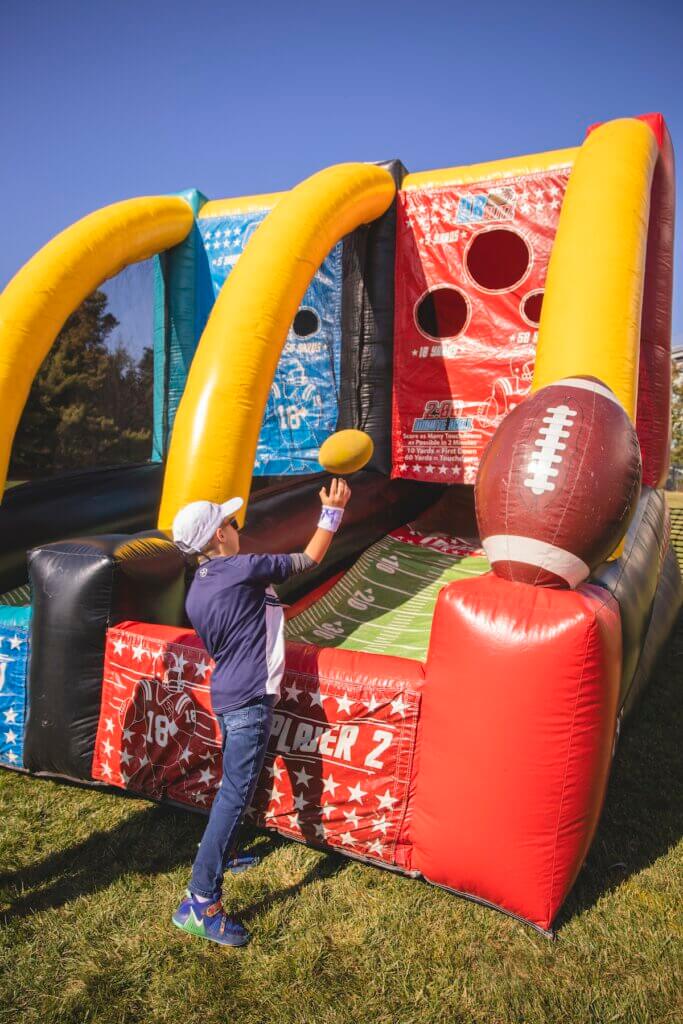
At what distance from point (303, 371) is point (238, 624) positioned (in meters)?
4.10

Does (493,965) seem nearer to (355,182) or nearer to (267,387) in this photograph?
(267,387)

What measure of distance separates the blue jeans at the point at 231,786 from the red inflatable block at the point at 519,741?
1.97 feet

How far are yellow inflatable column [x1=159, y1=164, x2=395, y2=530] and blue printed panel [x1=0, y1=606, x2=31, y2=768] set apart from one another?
0.89m

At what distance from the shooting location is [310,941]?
2.15m

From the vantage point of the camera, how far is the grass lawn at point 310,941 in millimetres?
1901

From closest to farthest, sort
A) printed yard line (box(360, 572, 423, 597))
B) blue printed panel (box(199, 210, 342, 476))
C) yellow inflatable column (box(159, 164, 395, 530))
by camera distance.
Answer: yellow inflatable column (box(159, 164, 395, 530)), printed yard line (box(360, 572, 423, 597)), blue printed panel (box(199, 210, 342, 476))

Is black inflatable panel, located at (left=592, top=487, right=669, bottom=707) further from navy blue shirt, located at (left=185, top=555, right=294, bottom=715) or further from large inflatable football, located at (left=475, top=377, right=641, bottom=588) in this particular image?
navy blue shirt, located at (left=185, top=555, right=294, bottom=715)

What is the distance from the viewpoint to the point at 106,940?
2.14 m

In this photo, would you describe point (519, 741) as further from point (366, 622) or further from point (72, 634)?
point (366, 622)

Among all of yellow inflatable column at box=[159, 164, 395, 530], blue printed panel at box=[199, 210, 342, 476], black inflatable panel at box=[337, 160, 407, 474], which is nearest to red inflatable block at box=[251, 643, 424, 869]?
yellow inflatable column at box=[159, 164, 395, 530]

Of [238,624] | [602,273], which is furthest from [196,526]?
[602,273]

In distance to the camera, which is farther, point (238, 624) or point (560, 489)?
point (560, 489)

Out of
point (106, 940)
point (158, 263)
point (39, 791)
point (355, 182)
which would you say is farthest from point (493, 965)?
point (158, 263)

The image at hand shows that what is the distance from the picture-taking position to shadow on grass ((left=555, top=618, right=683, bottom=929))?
96.7 inches
